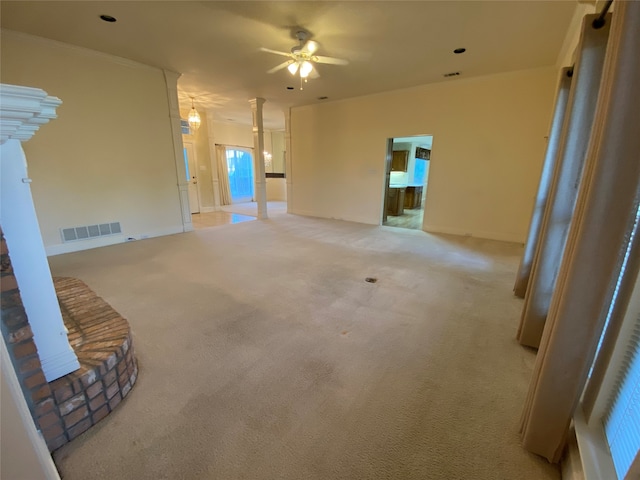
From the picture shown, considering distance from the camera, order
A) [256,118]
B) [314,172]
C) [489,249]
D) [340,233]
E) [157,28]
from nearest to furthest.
Answer: [157,28] < [489,249] < [340,233] < [256,118] < [314,172]

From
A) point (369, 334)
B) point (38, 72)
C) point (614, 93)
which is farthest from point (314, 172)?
point (614, 93)

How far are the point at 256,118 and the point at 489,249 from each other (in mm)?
5542

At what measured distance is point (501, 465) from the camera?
1.17 m

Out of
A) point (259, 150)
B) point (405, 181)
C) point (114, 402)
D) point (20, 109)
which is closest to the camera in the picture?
point (20, 109)

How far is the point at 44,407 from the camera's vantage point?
3.81 ft

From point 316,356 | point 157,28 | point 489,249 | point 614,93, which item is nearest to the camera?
point 614,93

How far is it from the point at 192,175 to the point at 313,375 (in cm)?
761

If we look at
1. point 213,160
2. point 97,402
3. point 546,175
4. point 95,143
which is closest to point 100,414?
point 97,402

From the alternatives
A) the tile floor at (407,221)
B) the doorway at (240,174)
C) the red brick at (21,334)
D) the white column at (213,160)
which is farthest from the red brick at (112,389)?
the doorway at (240,174)

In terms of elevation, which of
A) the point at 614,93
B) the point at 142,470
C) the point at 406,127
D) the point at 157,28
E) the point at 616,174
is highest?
the point at 157,28

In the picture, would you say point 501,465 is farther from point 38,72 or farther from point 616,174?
point 38,72

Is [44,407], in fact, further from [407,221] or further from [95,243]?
[407,221]

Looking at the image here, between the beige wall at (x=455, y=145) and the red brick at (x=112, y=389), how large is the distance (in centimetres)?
550

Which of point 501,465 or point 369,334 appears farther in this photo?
point 369,334
